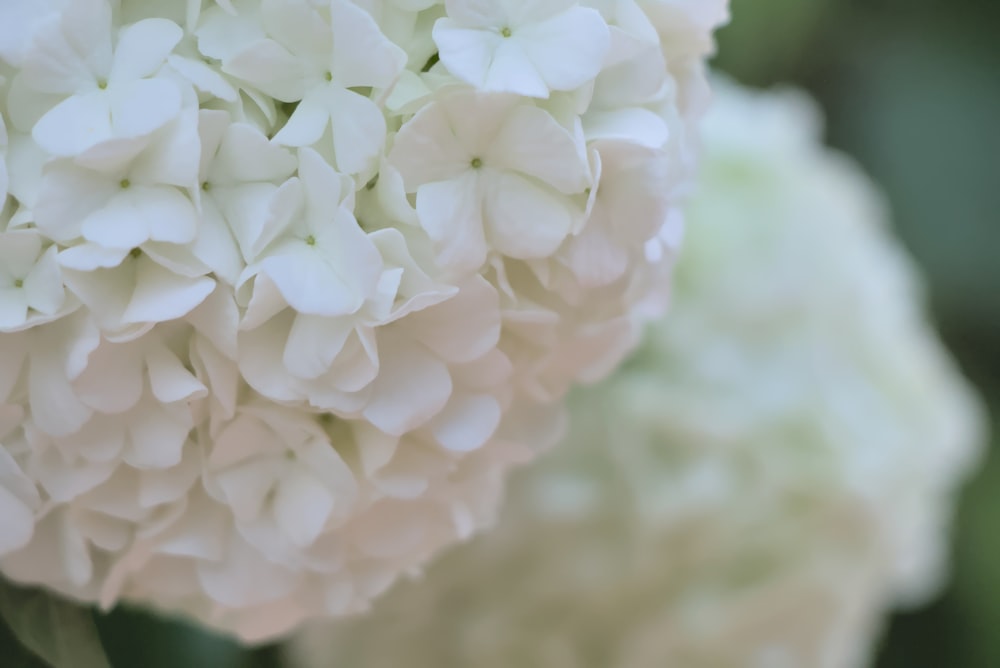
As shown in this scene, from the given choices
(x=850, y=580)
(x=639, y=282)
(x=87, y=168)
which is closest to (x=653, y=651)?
(x=850, y=580)

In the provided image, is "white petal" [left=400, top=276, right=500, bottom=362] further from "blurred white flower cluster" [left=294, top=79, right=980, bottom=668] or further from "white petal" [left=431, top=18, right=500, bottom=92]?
"blurred white flower cluster" [left=294, top=79, right=980, bottom=668]

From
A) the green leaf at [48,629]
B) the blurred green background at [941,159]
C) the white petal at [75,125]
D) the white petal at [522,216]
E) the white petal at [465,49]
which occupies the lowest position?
the blurred green background at [941,159]

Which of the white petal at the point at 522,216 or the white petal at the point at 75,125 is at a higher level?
the white petal at the point at 75,125

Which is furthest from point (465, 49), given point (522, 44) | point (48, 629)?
point (48, 629)

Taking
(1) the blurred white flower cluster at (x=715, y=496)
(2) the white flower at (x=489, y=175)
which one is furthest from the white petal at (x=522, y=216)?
(1) the blurred white flower cluster at (x=715, y=496)

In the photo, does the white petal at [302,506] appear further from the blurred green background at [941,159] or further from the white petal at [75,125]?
the blurred green background at [941,159]

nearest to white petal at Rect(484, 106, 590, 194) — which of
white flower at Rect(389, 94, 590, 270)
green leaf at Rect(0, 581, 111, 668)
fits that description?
white flower at Rect(389, 94, 590, 270)

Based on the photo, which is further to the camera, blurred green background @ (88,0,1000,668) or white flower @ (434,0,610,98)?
blurred green background @ (88,0,1000,668)
